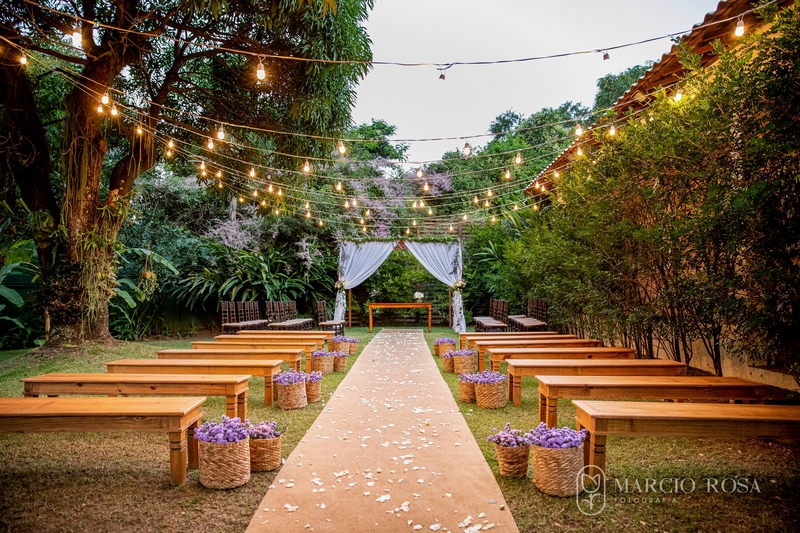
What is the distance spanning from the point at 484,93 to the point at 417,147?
400 inches

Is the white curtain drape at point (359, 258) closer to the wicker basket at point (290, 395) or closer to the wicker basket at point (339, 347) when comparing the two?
the wicker basket at point (339, 347)

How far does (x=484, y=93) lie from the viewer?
28828 millimetres

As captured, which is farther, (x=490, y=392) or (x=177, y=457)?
(x=490, y=392)

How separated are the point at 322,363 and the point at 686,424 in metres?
4.65


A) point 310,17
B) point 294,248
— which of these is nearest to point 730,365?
point 310,17

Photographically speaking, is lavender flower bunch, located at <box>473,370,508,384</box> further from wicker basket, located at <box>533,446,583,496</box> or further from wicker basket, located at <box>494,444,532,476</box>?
wicker basket, located at <box>533,446,583,496</box>

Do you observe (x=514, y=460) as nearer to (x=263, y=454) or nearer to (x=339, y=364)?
(x=263, y=454)

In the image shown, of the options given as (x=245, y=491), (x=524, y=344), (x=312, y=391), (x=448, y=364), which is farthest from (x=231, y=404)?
(x=448, y=364)

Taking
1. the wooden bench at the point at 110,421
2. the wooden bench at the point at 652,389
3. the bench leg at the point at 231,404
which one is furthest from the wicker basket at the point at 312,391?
the wooden bench at the point at 652,389

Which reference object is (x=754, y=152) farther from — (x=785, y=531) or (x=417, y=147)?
(x=417, y=147)

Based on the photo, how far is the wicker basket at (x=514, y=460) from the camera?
2.92 meters

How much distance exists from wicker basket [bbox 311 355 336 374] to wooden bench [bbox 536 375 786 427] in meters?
3.49

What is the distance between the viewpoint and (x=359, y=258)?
13.2 metres

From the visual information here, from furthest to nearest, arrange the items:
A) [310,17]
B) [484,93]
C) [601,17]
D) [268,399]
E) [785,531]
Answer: [484,93] < [601,17] < [310,17] < [268,399] < [785,531]
